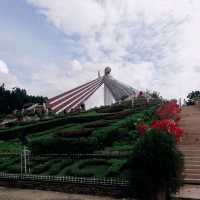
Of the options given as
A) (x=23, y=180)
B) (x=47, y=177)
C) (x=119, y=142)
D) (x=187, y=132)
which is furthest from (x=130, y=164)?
(x=187, y=132)

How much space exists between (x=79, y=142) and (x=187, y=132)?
4.87 m

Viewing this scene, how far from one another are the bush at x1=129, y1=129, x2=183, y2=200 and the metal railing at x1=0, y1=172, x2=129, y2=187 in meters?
0.90

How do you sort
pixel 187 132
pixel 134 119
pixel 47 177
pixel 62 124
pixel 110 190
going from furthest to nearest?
pixel 62 124 → pixel 134 119 → pixel 187 132 → pixel 47 177 → pixel 110 190

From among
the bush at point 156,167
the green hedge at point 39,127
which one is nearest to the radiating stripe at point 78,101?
the green hedge at point 39,127

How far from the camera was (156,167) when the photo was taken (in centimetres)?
738

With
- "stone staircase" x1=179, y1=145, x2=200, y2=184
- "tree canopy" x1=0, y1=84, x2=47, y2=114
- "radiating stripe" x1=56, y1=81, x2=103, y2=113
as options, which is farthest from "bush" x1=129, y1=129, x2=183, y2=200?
"tree canopy" x1=0, y1=84, x2=47, y2=114

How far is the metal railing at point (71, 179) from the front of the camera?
8.48 metres

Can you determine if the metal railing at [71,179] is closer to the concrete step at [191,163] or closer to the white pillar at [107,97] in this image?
the concrete step at [191,163]

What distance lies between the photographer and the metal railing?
8.48 meters

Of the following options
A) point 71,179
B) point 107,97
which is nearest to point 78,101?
point 107,97

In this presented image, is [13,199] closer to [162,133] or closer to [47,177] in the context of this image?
[47,177]

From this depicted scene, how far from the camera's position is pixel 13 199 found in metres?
8.56

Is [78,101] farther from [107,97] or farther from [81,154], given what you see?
[81,154]

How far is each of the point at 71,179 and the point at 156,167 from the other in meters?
2.70
